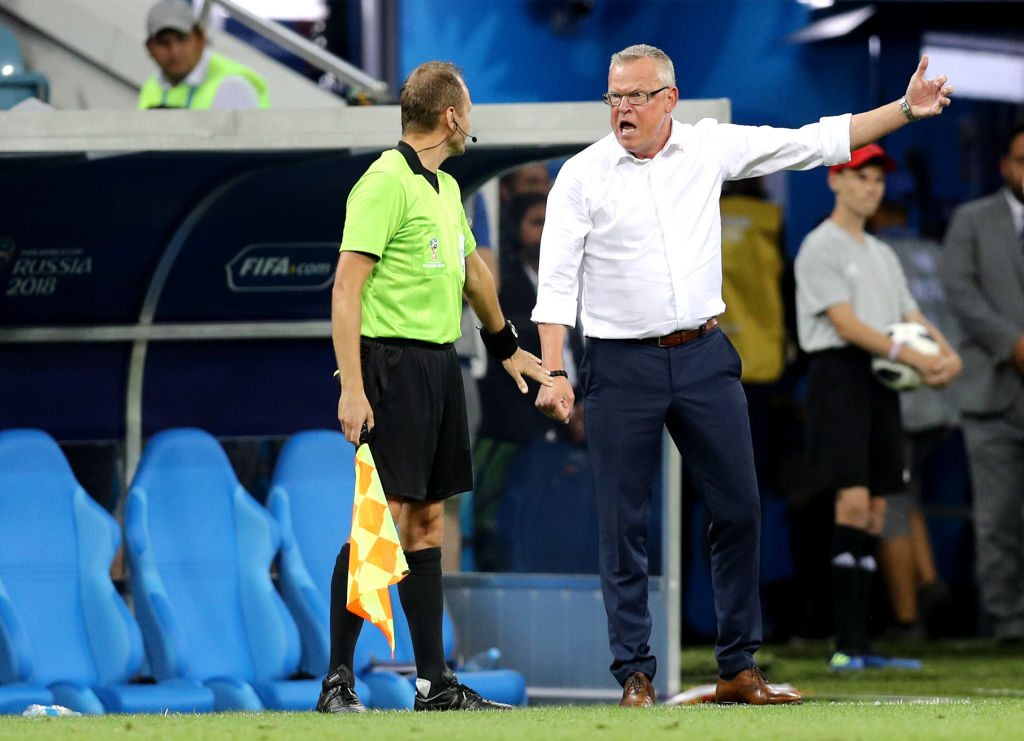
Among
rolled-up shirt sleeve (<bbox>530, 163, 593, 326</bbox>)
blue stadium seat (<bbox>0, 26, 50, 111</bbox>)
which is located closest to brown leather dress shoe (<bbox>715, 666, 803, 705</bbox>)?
rolled-up shirt sleeve (<bbox>530, 163, 593, 326</bbox>)

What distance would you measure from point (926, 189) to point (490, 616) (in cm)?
407

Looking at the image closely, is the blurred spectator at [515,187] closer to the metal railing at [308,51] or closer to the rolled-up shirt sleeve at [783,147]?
the metal railing at [308,51]

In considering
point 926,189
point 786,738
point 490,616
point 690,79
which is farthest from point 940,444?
point 786,738

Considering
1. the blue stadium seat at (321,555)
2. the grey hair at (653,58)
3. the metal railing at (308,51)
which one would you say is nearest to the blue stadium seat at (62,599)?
the blue stadium seat at (321,555)

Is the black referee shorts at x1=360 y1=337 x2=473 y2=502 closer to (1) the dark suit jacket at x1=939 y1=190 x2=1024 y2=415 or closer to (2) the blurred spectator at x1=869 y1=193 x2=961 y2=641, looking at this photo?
(1) the dark suit jacket at x1=939 y1=190 x2=1024 y2=415

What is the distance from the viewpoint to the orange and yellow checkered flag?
18.7 ft

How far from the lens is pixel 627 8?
1013 cm

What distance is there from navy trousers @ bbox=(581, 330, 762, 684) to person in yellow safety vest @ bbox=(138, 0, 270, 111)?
9.83ft

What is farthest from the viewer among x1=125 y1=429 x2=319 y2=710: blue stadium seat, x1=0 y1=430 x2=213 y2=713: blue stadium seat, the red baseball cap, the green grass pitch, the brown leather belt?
the red baseball cap

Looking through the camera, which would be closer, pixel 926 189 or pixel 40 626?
pixel 40 626

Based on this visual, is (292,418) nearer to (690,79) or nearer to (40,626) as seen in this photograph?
(40,626)

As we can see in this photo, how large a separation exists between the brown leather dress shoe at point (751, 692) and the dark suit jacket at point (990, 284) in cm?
411

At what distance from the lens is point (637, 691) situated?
19.6 ft

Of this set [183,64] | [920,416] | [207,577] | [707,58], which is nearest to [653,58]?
[207,577]
